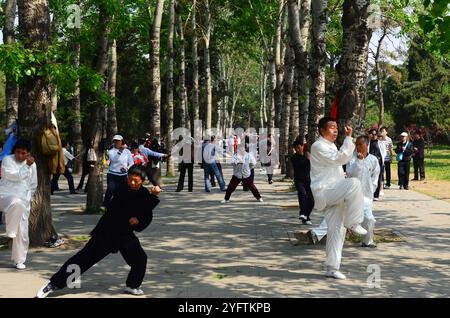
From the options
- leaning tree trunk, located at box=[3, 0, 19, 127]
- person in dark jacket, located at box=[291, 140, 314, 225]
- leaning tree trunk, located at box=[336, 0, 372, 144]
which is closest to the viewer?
leaning tree trunk, located at box=[336, 0, 372, 144]

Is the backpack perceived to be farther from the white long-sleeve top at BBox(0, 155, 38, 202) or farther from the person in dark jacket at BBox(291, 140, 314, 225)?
the person in dark jacket at BBox(291, 140, 314, 225)

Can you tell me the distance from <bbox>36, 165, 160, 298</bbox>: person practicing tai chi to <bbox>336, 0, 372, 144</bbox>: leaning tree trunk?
5096 mm

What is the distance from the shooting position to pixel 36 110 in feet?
34.7

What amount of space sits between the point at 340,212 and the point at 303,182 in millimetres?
5459

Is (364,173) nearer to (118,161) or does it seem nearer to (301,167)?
(301,167)

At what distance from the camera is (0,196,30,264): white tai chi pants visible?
8.89 m

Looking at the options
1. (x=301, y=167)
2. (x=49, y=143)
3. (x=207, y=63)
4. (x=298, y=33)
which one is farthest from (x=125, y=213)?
(x=207, y=63)

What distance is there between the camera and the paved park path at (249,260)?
7562 mm

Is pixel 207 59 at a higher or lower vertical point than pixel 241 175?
higher

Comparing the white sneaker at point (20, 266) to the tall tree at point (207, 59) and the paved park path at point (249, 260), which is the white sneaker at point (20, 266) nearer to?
the paved park path at point (249, 260)

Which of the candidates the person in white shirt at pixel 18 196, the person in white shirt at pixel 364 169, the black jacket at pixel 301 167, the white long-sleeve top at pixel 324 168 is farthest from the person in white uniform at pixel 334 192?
the black jacket at pixel 301 167

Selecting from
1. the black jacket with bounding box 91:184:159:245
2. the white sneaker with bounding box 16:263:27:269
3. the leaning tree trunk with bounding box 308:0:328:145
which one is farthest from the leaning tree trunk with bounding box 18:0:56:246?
the leaning tree trunk with bounding box 308:0:328:145

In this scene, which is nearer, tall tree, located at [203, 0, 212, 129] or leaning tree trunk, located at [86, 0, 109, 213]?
leaning tree trunk, located at [86, 0, 109, 213]
